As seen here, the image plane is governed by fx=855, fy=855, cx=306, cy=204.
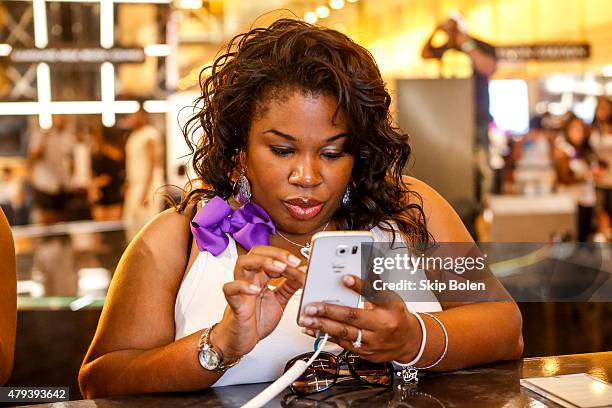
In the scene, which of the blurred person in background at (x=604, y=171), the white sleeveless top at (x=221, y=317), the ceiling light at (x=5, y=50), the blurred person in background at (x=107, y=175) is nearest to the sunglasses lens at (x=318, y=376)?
the white sleeveless top at (x=221, y=317)

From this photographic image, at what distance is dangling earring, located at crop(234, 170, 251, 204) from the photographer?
1756 millimetres

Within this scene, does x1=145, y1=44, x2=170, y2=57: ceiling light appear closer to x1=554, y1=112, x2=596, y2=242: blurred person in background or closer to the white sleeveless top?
x1=554, y1=112, x2=596, y2=242: blurred person in background

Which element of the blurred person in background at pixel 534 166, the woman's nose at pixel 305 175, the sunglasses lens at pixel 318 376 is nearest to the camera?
the sunglasses lens at pixel 318 376

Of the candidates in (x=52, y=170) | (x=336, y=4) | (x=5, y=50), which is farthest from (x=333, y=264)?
(x=336, y=4)

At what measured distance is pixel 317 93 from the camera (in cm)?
162

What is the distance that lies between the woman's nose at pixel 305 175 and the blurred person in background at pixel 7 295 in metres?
0.58

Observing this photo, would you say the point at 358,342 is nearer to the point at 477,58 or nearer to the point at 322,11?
the point at 477,58

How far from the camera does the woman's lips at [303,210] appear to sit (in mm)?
1648

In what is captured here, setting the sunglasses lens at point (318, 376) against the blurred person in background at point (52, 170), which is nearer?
the sunglasses lens at point (318, 376)

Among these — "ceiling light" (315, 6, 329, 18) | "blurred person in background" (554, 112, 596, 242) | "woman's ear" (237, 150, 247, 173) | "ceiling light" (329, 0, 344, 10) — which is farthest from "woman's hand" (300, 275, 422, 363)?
"ceiling light" (329, 0, 344, 10)

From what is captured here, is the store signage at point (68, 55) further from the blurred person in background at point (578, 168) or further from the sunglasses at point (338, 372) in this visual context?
the sunglasses at point (338, 372)

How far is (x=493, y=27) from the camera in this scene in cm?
1091

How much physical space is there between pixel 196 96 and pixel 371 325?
7.26m

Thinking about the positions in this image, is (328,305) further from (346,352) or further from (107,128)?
(107,128)
